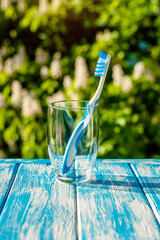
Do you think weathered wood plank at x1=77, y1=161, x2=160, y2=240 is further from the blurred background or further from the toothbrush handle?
the blurred background

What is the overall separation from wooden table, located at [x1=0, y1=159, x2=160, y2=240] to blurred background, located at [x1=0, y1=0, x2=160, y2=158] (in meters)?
0.96

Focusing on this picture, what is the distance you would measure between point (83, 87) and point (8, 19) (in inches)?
30.5

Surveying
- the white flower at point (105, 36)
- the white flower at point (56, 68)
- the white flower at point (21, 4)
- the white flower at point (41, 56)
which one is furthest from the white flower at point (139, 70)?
the white flower at point (21, 4)

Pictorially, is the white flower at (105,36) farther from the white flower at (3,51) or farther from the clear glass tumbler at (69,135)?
the clear glass tumbler at (69,135)

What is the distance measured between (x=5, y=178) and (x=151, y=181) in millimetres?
311

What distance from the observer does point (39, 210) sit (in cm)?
58

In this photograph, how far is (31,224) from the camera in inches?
21.0

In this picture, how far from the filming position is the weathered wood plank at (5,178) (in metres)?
0.63

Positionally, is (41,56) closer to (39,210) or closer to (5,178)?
(5,178)

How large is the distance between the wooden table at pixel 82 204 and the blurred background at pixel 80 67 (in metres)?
0.96

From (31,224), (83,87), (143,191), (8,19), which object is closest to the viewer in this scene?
(31,224)

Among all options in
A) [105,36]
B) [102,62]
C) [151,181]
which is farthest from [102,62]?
[105,36]

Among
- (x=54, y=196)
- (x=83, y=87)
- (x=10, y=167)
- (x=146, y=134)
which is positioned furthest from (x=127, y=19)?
(x=54, y=196)

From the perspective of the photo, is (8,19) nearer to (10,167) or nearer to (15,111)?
(15,111)
